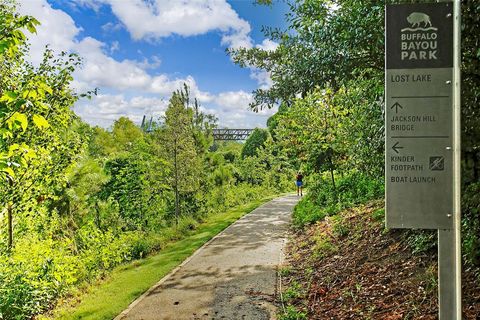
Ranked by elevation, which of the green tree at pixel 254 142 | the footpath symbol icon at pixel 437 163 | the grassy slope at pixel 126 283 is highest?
the green tree at pixel 254 142

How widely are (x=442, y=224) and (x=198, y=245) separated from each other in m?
8.26

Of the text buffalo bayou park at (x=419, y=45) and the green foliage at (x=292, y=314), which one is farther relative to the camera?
the green foliage at (x=292, y=314)

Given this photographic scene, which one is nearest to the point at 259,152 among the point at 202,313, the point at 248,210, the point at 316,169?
the point at 248,210

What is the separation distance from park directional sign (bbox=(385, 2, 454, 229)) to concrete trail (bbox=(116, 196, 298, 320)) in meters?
3.41

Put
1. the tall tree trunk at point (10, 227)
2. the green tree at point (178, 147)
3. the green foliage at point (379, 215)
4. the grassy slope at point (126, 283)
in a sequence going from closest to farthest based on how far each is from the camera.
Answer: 1. the grassy slope at point (126, 283)
2. the tall tree trunk at point (10, 227)
3. the green foliage at point (379, 215)
4. the green tree at point (178, 147)

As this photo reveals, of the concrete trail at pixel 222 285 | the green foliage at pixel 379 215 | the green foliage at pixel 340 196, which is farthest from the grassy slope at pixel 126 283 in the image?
the green foliage at pixel 379 215

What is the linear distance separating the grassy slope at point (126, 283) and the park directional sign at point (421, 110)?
15.8 feet

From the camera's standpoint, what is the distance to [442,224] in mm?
2588

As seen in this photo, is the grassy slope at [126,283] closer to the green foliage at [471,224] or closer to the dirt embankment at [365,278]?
the dirt embankment at [365,278]

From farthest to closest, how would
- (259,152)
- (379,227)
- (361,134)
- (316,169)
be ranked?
(259,152), (316,169), (379,227), (361,134)

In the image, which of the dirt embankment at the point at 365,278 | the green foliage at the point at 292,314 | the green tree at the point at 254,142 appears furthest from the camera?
A: the green tree at the point at 254,142

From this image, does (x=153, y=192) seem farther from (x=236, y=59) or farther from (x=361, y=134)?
(x=361, y=134)

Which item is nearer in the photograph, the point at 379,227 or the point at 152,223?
the point at 379,227

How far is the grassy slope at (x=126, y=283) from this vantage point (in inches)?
235
